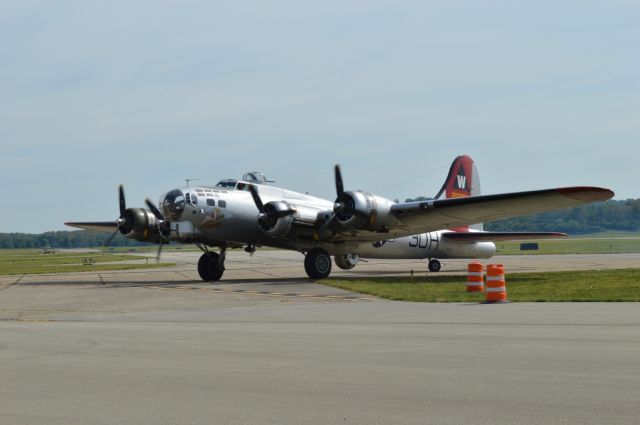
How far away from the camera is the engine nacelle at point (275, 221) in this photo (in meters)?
31.6

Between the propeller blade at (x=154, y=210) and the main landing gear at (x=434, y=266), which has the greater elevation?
the propeller blade at (x=154, y=210)

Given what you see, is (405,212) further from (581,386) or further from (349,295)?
(581,386)

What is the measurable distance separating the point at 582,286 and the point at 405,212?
784 centimetres

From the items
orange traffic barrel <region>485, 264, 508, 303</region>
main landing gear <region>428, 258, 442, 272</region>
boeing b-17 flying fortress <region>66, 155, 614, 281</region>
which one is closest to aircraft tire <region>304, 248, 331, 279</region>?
boeing b-17 flying fortress <region>66, 155, 614, 281</region>

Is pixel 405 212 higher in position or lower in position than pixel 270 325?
higher

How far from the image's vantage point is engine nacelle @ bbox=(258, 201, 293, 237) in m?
31.6

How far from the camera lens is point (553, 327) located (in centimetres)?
1360

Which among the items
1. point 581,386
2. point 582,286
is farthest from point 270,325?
point 582,286

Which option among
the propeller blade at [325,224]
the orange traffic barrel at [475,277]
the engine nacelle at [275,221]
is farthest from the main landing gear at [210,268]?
the orange traffic barrel at [475,277]

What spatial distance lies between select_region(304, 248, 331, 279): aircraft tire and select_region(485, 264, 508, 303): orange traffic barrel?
13.2m

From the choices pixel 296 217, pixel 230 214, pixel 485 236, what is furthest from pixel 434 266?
pixel 230 214

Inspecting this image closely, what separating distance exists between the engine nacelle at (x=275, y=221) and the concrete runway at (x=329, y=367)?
1337cm

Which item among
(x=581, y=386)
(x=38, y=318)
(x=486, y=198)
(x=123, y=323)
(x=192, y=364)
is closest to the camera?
(x=581, y=386)

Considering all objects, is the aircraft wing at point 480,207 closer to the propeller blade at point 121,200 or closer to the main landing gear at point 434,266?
the main landing gear at point 434,266
